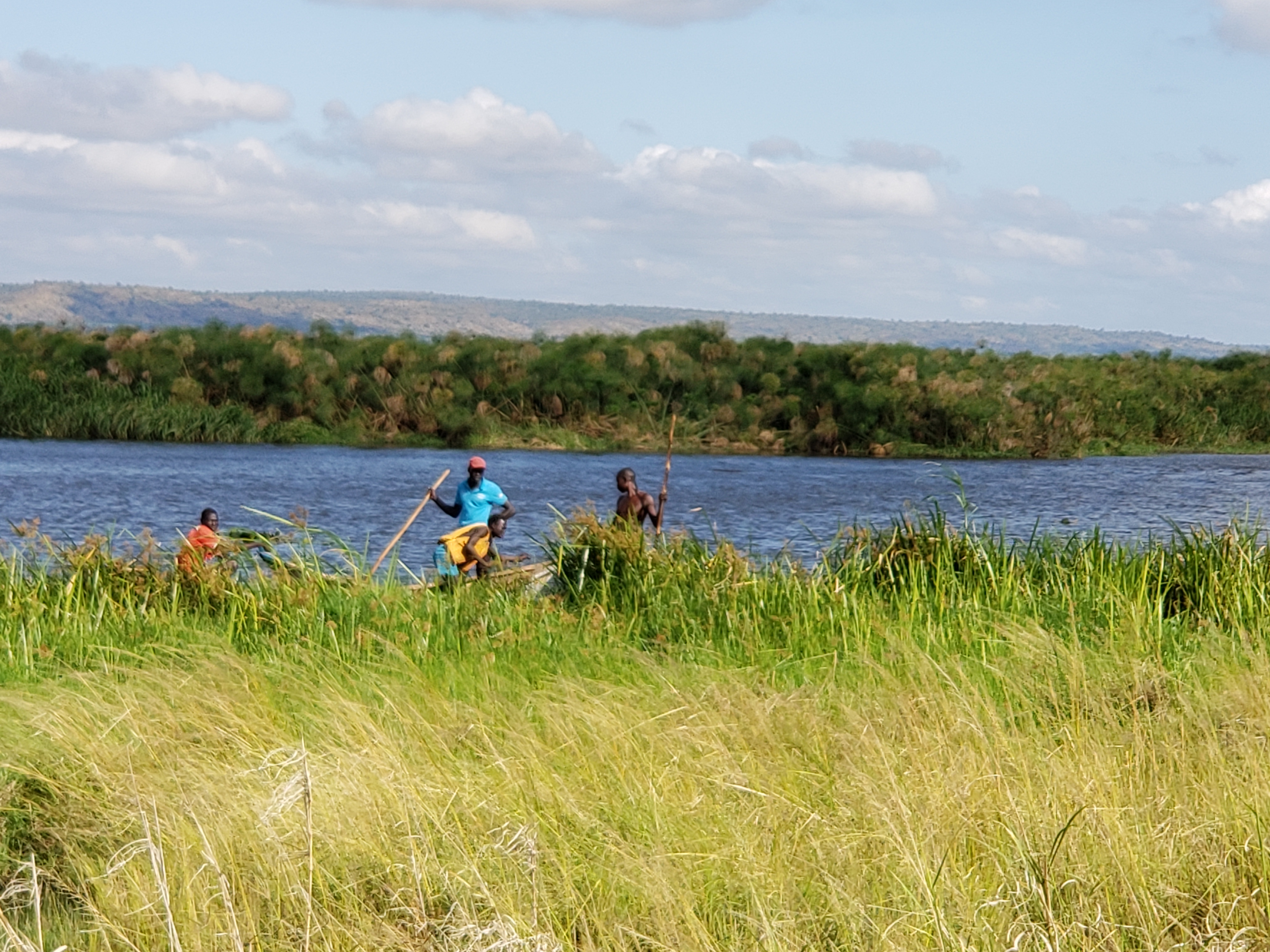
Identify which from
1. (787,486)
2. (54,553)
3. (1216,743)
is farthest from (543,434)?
(1216,743)

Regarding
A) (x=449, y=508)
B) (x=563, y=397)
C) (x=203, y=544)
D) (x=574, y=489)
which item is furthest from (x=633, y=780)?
(x=563, y=397)

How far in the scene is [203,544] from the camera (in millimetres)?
12461

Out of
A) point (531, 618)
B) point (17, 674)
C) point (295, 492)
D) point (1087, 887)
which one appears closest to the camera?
point (1087, 887)

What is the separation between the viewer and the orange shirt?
10.7 meters

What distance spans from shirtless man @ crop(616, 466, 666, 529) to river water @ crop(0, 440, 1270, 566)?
10809mm

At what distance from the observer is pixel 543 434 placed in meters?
58.9

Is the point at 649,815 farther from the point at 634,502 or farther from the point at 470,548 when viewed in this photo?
the point at 470,548

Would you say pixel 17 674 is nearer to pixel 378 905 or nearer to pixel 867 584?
pixel 378 905

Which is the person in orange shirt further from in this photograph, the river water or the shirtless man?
the river water

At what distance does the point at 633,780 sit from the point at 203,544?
7.80 meters

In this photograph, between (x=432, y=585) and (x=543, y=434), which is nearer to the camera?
(x=432, y=585)

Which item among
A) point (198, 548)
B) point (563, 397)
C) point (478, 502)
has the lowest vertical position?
point (563, 397)

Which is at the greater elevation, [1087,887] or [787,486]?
[1087,887]

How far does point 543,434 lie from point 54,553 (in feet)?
156
